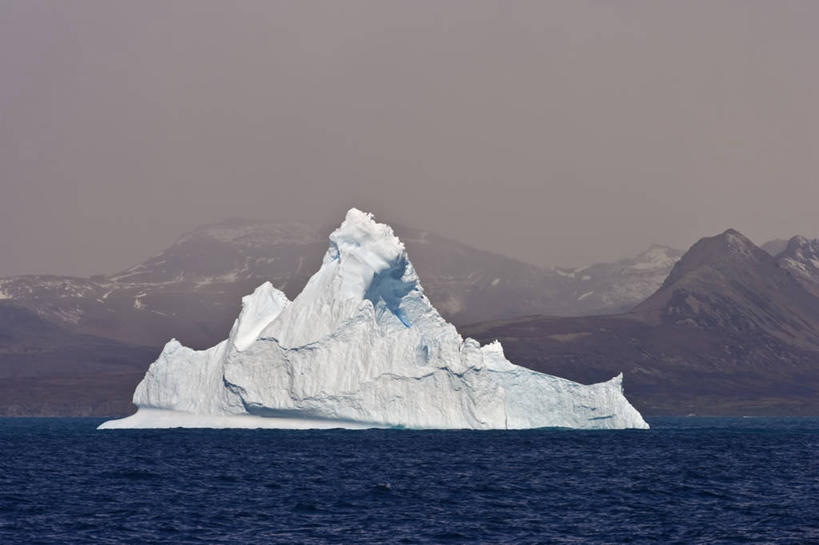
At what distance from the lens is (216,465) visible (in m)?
67.7

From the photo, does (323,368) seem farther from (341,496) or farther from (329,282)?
(341,496)

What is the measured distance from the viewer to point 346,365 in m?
86.9

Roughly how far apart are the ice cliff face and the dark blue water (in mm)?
2313

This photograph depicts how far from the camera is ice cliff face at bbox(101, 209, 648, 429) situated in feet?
285

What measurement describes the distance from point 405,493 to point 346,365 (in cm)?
3333

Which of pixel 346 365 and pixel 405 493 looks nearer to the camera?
pixel 405 493

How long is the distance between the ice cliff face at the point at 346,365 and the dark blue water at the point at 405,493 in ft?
7.59

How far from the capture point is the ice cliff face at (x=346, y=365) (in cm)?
8700

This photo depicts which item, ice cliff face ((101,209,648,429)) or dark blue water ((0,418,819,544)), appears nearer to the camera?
dark blue water ((0,418,819,544))

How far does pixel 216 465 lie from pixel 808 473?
32.2m

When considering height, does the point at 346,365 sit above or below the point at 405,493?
above

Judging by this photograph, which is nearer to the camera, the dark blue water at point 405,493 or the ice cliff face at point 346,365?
the dark blue water at point 405,493

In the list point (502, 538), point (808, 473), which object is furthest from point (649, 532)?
point (808, 473)

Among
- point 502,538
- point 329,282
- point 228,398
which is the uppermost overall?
point 329,282
